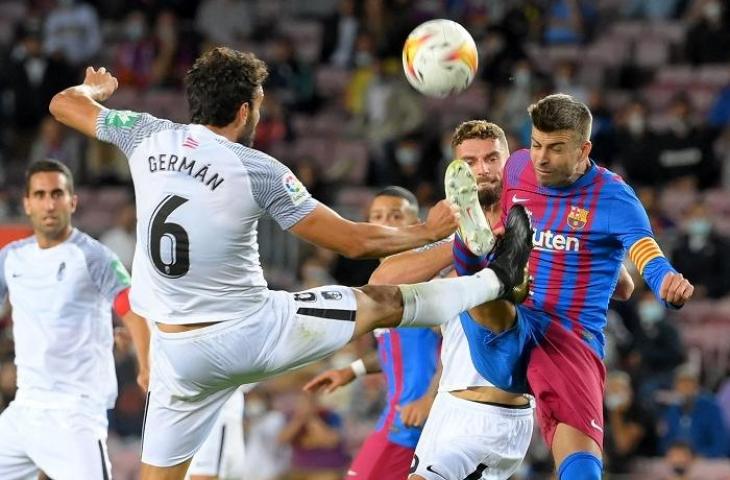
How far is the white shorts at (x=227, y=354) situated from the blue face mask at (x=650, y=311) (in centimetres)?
737

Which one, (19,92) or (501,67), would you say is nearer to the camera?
(501,67)

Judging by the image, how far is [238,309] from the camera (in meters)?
6.68

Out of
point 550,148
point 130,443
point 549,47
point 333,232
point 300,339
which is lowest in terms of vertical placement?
point 130,443

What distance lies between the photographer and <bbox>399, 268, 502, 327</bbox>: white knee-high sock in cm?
672

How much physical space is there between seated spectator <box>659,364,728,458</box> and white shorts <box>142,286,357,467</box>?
21.3ft

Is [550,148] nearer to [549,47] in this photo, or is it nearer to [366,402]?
[366,402]

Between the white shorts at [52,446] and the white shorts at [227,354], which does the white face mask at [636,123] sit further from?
the white shorts at [227,354]

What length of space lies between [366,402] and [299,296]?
262 inches

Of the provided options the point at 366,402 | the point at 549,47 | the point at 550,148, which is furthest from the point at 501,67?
the point at 550,148

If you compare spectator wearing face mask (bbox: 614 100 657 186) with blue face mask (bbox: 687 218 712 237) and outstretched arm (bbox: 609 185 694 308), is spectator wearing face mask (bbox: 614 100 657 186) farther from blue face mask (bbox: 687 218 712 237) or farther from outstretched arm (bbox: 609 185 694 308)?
outstretched arm (bbox: 609 185 694 308)

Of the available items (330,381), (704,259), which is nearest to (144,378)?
(330,381)

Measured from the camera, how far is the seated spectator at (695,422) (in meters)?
12.4

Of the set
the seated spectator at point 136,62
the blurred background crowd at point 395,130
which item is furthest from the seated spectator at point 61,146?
the seated spectator at point 136,62

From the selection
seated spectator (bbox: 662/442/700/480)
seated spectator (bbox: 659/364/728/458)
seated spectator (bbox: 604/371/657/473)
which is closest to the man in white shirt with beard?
seated spectator (bbox: 662/442/700/480)
